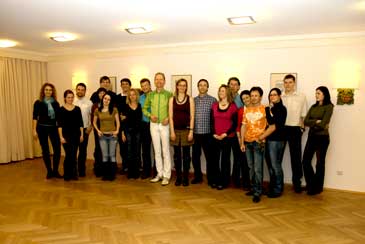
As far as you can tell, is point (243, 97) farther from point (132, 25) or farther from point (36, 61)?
point (36, 61)

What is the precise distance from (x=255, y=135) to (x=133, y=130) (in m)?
2.10

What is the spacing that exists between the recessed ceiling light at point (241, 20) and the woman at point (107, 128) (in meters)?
2.25

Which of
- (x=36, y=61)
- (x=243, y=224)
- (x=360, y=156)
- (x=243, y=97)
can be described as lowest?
(x=243, y=224)

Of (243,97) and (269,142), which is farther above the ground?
(243,97)

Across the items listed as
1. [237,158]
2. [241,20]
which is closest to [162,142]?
[237,158]

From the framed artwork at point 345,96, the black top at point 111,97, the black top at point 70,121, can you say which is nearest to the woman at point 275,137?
the framed artwork at point 345,96

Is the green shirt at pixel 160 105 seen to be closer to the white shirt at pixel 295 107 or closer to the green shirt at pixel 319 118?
the white shirt at pixel 295 107

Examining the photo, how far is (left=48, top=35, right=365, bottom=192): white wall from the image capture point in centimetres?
476

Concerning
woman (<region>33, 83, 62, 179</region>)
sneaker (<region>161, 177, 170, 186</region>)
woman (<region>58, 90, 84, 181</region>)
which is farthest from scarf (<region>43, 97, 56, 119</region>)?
sneaker (<region>161, 177, 170, 186</region>)

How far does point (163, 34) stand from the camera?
5.08 m

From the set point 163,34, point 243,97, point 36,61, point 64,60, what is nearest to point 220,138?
point 243,97

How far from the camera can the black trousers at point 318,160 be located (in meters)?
4.57

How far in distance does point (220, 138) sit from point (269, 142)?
71 cm

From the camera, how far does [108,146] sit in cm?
536
